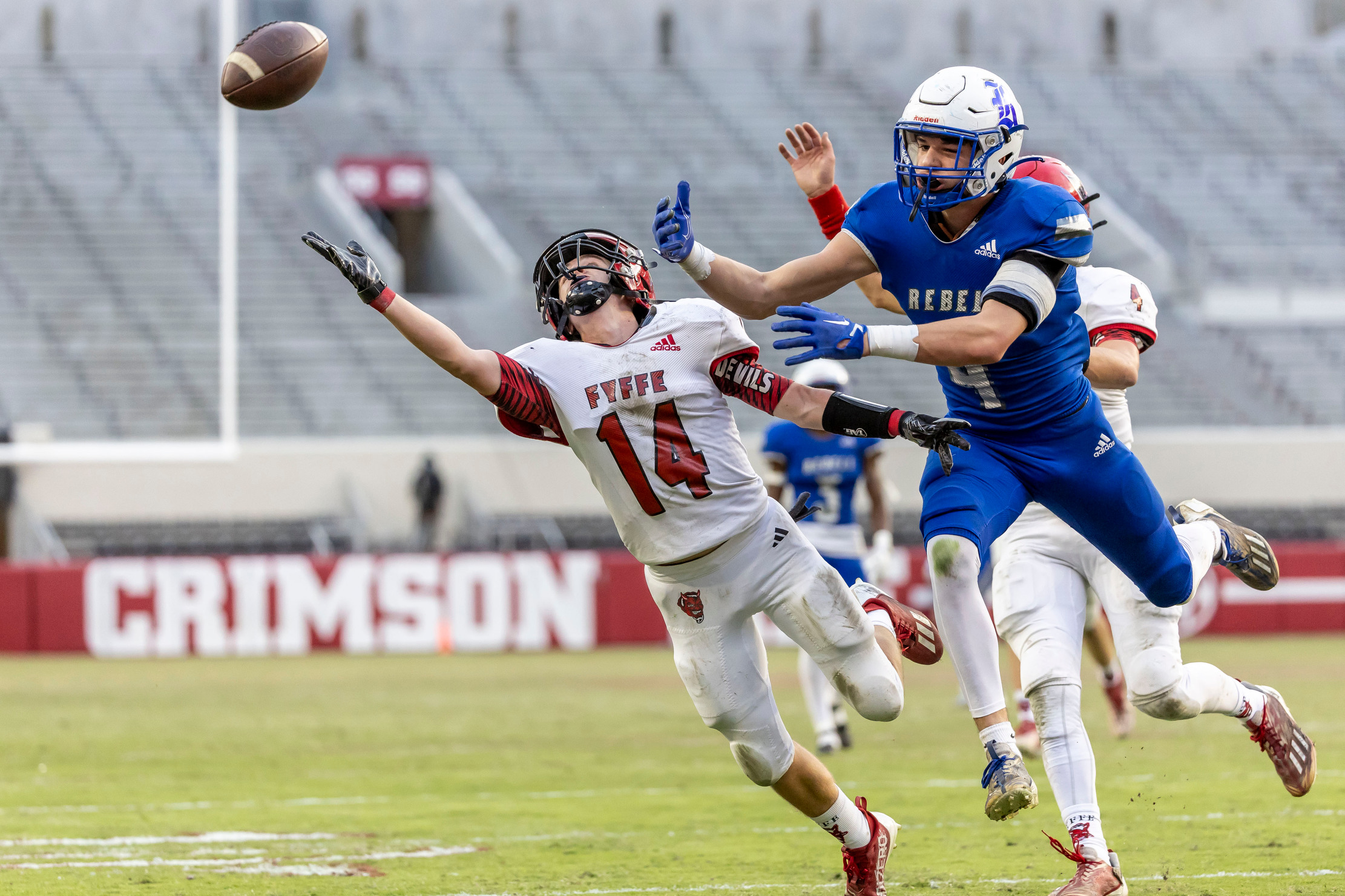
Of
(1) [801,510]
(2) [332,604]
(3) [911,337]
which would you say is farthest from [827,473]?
(2) [332,604]

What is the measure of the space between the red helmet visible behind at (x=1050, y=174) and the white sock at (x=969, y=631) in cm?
129

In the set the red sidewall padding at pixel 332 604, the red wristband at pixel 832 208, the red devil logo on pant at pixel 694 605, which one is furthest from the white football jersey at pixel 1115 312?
the red sidewall padding at pixel 332 604

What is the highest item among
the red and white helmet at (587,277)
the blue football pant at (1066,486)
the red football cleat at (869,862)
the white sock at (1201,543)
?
the red and white helmet at (587,277)

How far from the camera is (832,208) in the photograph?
229 inches

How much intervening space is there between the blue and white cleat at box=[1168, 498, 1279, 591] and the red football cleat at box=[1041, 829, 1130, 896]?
1.58m

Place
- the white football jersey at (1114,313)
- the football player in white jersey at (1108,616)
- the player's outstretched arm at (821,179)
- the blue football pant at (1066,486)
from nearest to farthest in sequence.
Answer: the blue football pant at (1066,486) → the football player in white jersey at (1108,616) → the player's outstretched arm at (821,179) → the white football jersey at (1114,313)

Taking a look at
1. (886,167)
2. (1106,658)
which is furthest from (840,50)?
(1106,658)

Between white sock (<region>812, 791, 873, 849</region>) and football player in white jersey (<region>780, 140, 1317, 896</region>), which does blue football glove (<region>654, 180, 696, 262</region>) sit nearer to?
football player in white jersey (<region>780, 140, 1317, 896</region>)

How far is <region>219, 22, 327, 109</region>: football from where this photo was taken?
631 centimetres

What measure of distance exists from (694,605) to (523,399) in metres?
0.81

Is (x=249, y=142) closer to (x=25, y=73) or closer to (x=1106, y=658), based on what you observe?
(x=25, y=73)

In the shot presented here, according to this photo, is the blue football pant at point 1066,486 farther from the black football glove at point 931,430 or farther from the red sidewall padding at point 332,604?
the red sidewall padding at point 332,604

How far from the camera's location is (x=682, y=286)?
74.7 ft

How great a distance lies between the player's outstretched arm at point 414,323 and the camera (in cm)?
471
